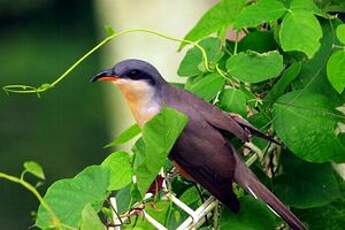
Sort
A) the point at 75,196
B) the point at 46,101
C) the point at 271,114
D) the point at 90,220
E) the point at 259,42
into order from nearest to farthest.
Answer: the point at 90,220 → the point at 75,196 → the point at 271,114 → the point at 259,42 → the point at 46,101

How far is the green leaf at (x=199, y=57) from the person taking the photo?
1840 mm

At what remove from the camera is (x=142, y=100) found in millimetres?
1867

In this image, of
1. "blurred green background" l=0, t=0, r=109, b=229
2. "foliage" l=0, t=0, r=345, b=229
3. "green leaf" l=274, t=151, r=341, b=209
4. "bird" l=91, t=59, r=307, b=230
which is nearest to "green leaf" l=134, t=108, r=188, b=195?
"foliage" l=0, t=0, r=345, b=229

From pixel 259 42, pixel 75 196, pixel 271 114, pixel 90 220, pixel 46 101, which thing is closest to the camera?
pixel 90 220

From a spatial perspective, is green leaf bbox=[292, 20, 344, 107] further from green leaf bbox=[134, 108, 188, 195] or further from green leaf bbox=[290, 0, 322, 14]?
green leaf bbox=[134, 108, 188, 195]

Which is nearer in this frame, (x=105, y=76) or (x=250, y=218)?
(x=250, y=218)

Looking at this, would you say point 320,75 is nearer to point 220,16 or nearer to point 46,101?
point 220,16

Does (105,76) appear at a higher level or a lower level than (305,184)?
higher

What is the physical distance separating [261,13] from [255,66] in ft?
0.25

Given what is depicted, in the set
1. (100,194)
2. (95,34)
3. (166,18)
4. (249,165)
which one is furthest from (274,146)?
(95,34)

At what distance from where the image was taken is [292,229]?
1.71 metres

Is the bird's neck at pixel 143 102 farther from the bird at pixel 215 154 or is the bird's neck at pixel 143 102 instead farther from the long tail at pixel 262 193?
the long tail at pixel 262 193

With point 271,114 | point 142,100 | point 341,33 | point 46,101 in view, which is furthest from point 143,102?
point 46,101

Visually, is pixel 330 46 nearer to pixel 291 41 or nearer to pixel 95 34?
pixel 291 41
